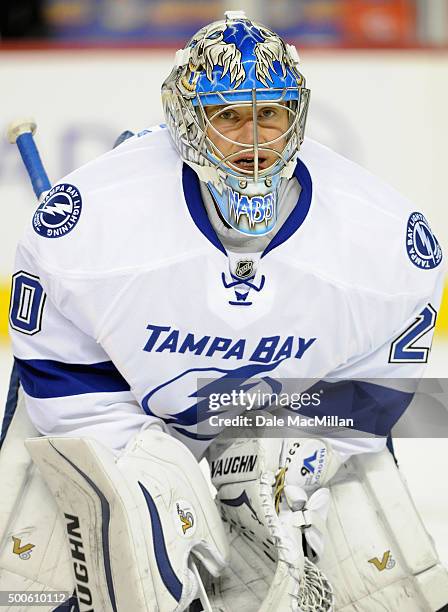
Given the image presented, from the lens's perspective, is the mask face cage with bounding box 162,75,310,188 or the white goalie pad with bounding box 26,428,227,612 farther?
the mask face cage with bounding box 162,75,310,188

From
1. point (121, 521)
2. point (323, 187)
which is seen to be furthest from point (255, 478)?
point (323, 187)

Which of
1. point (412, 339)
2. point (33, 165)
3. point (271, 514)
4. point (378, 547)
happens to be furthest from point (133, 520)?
point (33, 165)

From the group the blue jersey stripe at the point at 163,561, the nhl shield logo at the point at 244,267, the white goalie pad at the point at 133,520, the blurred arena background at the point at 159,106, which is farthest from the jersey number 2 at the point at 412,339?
the blurred arena background at the point at 159,106

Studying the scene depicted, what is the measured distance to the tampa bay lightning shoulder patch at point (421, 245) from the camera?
228 cm

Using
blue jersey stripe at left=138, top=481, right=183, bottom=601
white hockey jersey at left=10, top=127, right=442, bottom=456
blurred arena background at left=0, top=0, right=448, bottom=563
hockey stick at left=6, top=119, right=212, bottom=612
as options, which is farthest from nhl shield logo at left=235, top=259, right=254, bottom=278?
blurred arena background at left=0, top=0, right=448, bottom=563

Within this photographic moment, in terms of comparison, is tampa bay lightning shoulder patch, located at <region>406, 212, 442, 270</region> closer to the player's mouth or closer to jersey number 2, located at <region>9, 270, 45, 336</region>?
the player's mouth

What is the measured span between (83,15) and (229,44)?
4.24 meters

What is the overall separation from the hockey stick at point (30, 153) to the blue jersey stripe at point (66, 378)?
1.63 feet

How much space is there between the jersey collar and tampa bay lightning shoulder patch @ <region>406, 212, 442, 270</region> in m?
0.19

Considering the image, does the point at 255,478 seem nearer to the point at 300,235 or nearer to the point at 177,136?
the point at 300,235

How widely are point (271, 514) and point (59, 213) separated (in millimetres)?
603

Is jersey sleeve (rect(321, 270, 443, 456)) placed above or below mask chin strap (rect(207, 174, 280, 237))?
below

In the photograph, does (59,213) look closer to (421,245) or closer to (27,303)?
(27,303)

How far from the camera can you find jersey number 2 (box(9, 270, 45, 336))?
224 cm
